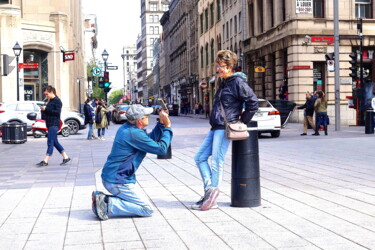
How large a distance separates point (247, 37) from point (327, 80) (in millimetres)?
13292

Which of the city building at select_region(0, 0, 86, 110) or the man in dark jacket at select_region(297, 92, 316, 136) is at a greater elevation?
the city building at select_region(0, 0, 86, 110)

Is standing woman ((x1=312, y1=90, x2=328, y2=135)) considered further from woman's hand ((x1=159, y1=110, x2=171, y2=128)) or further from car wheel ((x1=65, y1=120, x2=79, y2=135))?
woman's hand ((x1=159, y1=110, x2=171, y2=128))

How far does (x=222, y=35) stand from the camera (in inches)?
2288

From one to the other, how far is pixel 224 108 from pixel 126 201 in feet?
5.18

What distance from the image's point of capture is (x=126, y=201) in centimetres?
668

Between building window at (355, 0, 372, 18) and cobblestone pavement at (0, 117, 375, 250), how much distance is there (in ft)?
80.3

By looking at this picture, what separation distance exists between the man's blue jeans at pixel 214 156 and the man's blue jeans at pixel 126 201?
90 centimetres

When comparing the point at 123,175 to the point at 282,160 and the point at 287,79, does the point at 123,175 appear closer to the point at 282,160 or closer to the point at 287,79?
the point at 282,160

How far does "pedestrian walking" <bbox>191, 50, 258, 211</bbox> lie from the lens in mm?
6941

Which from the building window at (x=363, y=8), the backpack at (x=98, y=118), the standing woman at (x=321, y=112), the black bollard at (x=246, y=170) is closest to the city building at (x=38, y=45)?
the backpack at (x=98, y=118)

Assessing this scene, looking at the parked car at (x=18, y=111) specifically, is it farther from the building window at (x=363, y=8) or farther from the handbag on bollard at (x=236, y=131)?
the handbag on bollard at (x=236, y=131)

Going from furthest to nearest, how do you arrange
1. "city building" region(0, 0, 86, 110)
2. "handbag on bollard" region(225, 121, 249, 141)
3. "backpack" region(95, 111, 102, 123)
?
"city building" region(0, 0, 86, 110) < "backpack" region(95, 111, 102, 123) < "handbag on bollard" region(225, 121, 249, 141)

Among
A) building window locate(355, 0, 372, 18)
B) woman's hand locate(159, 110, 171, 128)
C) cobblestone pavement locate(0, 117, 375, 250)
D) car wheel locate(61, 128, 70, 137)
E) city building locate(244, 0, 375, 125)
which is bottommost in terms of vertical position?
cobblestone pavement locate(0, 117, 375, 250)

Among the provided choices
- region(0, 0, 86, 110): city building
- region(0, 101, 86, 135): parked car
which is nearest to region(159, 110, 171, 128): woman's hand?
region(0, 101, 86, 135): parked car
